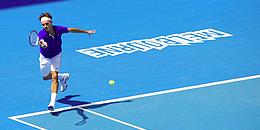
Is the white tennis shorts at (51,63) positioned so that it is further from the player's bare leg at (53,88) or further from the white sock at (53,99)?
the white sock at (53,99)

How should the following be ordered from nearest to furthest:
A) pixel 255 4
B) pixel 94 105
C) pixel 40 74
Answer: pixel 94 105 < pixel 40 74 < pixel 255 4

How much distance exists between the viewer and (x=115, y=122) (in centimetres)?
1967

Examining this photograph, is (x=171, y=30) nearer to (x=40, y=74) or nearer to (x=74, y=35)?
(x=74, y=35)

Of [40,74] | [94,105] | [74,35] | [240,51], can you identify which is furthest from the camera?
[74,35]

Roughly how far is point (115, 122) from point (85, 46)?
19.4 feet

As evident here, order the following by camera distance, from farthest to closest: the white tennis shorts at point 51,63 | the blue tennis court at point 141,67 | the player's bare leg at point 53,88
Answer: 1. the white tennis shorts at point 51,63
2. the player's bare leg at point 53,88
3. the blue tennis court at point 141,67

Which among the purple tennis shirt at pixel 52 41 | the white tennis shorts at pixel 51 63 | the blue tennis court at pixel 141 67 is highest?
the purple tennis shirt at pixel 52 41

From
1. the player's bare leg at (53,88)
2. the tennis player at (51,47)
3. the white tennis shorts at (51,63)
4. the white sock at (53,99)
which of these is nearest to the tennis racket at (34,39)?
the tennis player at (51,47)

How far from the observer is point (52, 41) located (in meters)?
20.5

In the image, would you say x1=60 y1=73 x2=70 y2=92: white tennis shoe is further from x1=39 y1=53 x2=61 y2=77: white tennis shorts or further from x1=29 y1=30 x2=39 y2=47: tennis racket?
x1=29 y1=30 x2=39 y2=47: tennis racket

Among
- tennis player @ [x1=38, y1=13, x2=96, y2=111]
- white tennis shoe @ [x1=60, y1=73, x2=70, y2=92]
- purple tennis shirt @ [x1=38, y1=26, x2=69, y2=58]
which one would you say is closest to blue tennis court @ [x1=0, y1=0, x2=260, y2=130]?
white tennis shoe @ [x1=60, y1=73, x2=70, y2=92]

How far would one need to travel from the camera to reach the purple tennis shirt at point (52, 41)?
66.9 ft

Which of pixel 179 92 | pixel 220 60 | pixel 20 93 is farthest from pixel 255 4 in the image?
pixel 20 93

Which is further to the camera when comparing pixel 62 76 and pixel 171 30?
pixel 171 30
